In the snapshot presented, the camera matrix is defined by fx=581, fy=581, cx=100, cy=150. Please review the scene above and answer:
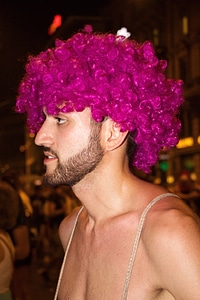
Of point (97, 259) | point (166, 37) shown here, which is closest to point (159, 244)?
point (97, 259)

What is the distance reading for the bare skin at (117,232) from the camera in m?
2.40

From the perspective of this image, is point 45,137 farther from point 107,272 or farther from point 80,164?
point 107,272

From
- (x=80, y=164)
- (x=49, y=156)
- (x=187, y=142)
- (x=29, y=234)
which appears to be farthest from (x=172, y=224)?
(x=187, y=142)

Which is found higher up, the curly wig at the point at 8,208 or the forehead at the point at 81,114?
the forehead at the point at 81,114

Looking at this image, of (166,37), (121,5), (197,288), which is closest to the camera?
(197,288)

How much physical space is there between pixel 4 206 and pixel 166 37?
89.7ft

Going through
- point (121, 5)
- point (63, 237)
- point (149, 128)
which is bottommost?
point (63, 237)

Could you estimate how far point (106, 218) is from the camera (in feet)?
9.70

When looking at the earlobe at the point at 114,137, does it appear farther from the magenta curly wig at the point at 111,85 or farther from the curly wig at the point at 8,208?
the curly wig at the point at 8,208

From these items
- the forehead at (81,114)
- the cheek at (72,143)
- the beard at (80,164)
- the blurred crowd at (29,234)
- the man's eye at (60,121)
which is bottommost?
the blurred crowd at (29,234)

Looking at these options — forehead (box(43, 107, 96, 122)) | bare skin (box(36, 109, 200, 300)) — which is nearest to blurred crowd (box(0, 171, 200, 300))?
bare skin (box(36, 109, 200, 300))

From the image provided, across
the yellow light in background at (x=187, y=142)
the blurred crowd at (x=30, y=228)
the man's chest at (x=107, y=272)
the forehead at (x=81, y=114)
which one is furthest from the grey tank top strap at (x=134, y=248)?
the yellow light in background at (x=187, y=142)

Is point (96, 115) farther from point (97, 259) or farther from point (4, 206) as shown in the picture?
point (4, 206)

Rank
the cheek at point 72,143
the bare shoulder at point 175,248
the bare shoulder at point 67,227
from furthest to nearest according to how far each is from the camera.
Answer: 1. the bare shoulder at point 67,227
2. the cheek at point 72,143
3. the bare shoulder at point 175,248
